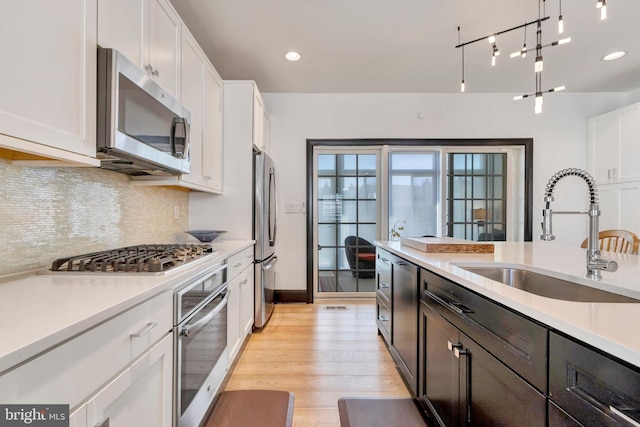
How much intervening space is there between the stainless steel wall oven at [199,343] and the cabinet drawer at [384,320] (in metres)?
1.20

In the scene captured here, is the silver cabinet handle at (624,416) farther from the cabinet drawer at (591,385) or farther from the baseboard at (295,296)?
the baseboard at (295,296)

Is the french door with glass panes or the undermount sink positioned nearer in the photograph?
the undermount sink

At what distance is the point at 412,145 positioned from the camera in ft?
12.6

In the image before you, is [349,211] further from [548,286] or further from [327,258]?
[548,286]

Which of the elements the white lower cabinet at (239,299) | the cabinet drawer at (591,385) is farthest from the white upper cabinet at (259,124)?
the cabinet drawer at (591,385)

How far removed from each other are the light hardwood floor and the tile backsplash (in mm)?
1232

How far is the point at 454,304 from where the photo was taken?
1219 mm

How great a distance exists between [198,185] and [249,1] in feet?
4.65

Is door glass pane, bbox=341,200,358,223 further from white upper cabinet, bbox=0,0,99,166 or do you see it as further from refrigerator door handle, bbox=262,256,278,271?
white upper cabinet, bbox=0,0,99,166

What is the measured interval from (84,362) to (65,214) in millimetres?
1037

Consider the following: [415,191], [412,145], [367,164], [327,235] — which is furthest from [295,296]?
[412,145]

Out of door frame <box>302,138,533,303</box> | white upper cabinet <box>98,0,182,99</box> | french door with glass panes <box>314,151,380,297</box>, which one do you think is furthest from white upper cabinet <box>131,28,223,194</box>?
french door with glass panes <box>314,151,380,297</box>

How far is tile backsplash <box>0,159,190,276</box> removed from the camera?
3.84 feet

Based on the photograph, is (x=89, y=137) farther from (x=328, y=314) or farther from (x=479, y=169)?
(x=479, y=169)
